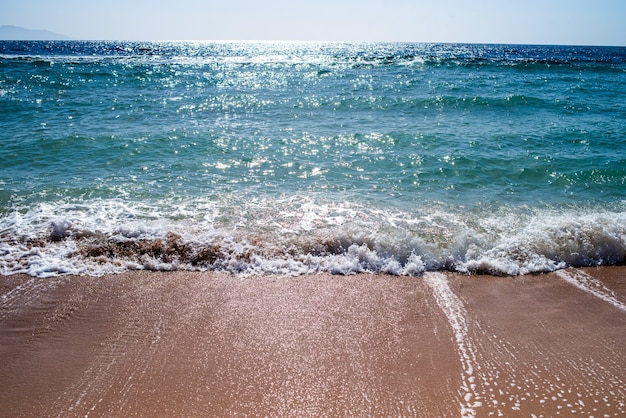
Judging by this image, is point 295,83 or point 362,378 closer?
point 362,378

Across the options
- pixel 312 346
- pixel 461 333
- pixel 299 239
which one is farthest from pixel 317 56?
pixel 312 346

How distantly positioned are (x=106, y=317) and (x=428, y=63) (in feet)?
114

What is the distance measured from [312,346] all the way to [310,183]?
16.0 feet

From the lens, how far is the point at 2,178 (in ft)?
27.1

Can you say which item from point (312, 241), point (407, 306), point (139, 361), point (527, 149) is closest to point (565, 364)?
point (407, 306)

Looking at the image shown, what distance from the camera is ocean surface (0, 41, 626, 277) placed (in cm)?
574

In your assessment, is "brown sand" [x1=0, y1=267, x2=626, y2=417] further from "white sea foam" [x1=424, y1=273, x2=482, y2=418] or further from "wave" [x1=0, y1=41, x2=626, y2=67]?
"wave" [x1=0, y1=41, x2=626, y2=67]

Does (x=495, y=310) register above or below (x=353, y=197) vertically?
below

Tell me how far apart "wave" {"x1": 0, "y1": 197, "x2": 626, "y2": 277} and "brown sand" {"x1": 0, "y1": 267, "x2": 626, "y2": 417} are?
0.95ft

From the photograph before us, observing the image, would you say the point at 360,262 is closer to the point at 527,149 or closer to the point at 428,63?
the point at 527,149

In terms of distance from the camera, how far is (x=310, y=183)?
27.7 ft

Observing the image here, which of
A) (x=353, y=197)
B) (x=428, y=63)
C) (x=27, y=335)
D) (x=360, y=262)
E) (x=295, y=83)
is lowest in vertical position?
(x=27, y=335)

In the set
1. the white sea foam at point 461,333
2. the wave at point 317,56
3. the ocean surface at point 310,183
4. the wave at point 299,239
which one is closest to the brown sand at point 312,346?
the white sea foam at point 461,333

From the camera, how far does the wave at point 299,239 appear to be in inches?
216
